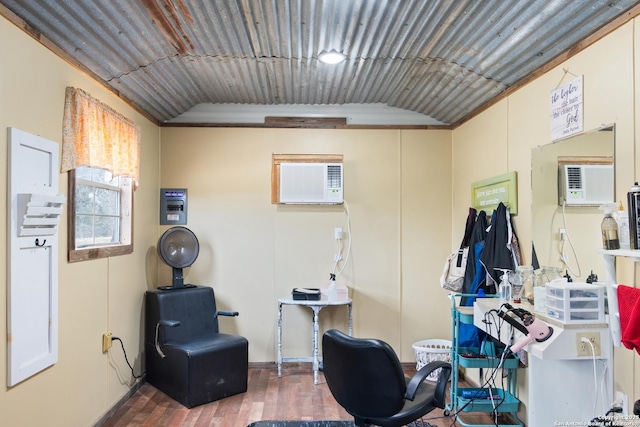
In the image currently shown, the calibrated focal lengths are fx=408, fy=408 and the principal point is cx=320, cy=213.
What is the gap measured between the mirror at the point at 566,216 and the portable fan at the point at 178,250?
2.85 meters

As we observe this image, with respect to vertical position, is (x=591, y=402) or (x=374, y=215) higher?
(x=374, y=215)

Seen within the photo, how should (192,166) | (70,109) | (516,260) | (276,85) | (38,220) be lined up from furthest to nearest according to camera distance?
(192,166) < (276,85) < (516,260) < (70,109) < (38,220)

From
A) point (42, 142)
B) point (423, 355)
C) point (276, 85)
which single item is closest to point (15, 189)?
point (42, 142)

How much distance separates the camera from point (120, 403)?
3176mm

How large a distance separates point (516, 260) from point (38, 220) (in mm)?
2990

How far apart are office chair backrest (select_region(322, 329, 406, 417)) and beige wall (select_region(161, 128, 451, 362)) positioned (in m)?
1.91

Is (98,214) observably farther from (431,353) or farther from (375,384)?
(431,353)

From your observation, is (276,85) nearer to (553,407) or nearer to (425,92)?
(425,92)

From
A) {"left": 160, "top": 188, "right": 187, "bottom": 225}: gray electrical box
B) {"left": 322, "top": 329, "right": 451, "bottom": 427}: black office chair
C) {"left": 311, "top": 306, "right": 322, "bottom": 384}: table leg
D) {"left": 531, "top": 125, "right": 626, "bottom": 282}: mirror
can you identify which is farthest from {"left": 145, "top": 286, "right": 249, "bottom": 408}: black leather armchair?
{"left": 531, "top": 125, "right": 626, "bottom": 282}: mirror

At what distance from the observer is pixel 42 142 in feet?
7.30

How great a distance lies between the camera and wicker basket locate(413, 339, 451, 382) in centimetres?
369

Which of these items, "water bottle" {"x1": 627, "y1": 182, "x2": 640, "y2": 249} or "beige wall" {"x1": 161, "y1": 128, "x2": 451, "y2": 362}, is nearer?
"water bottle" {"x1": 627, "y1": 182, "x2": 640, "y2": 249}

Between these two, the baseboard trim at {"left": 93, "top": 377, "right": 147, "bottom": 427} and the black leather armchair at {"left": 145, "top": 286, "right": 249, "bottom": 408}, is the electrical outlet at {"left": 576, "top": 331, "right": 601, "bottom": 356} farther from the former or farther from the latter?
the baseboard trim at {"left": 93, "top": 377, "right": 147, "bottom": 427}

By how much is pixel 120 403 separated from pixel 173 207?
5.89ft
